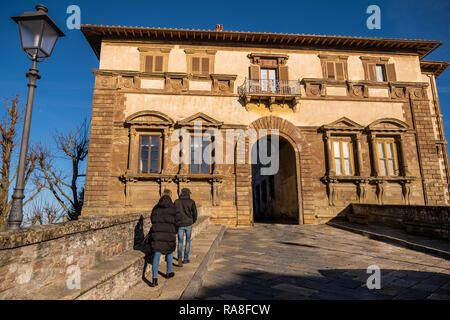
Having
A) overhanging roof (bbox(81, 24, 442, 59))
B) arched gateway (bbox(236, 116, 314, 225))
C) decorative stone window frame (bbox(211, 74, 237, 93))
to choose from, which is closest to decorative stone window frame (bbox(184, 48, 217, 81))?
decorative stone window frame (bbox(211, 74, 237, 93))

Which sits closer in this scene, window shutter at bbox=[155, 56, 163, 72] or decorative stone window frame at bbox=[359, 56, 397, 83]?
window shutter at bbox=[155, 56, 163, 72]

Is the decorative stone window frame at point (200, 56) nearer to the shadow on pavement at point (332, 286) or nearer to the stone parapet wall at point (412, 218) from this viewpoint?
the stone parapet wall at point (412, 218)

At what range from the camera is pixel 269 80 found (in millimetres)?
13562

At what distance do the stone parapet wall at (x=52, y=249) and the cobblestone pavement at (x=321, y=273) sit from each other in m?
1.55

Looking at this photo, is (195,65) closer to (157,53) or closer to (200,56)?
(200,56)

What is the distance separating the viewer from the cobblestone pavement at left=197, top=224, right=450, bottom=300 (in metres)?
3.42

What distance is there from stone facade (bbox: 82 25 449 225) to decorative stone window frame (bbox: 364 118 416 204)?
0.18 ft

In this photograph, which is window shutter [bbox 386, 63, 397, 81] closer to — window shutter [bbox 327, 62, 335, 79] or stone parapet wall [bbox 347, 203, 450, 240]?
window shutter [bbox 327, 62, 335, 79]

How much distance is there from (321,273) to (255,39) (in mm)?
12843

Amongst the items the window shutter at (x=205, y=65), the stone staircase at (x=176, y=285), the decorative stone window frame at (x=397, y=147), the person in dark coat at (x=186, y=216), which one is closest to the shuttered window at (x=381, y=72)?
the decorative stone window frame at (x=397, y=147)

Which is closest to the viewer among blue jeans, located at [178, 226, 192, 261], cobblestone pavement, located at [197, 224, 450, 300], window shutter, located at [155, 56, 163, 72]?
cobblestone pavement, located at [197, 224, 450, 300]
